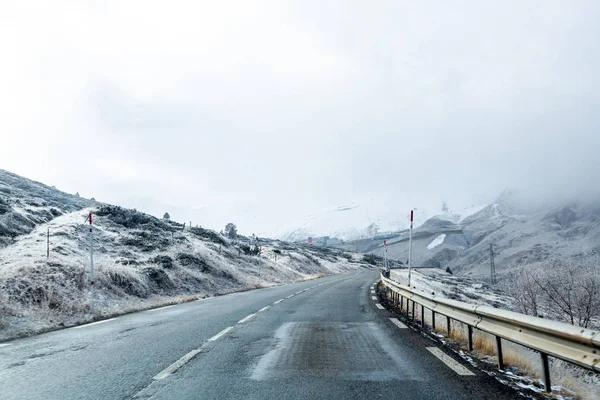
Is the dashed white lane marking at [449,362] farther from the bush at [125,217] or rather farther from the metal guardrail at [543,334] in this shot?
the bush at [125,217]

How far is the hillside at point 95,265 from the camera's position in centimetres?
1320

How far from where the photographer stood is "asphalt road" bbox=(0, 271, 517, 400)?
474 centimetres

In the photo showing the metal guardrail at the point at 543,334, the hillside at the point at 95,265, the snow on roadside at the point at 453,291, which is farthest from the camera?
the snow on roadside at the point at 453,291

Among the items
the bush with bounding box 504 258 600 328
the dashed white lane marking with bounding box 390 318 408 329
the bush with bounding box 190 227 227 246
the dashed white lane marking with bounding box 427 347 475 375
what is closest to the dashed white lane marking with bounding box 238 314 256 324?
the dashed white lane marking with bounding box 390 318 408 329

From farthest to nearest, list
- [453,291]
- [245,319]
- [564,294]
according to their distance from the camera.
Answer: [453,291] < [564,294] < [245,319]

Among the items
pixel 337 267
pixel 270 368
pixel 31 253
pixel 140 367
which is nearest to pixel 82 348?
pixel 140 367

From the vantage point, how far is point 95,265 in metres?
19.1

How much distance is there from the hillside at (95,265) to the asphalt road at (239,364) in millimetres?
3303

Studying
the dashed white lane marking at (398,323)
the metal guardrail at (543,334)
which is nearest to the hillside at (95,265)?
the dashed white lane marking at (398,323)

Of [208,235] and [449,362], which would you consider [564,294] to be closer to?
[449,362]

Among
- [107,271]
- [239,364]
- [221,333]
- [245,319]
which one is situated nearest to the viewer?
[239,364]

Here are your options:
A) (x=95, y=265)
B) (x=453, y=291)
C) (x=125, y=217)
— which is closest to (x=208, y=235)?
(x=125, y=217)

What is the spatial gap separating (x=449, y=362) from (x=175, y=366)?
375cm

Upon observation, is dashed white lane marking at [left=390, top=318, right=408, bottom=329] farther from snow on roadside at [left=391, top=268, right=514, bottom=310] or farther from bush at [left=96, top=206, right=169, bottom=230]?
bush at [left=96, top=206, right=169, bottom=230]
